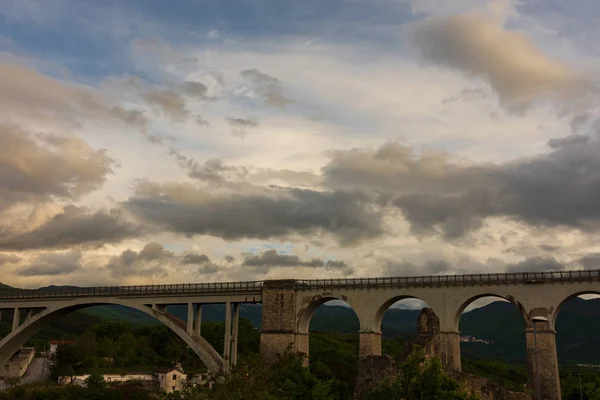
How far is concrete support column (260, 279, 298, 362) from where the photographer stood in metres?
65.4

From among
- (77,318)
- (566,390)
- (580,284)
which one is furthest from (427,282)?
(77,318)

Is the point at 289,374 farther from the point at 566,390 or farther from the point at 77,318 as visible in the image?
the point at 77,318

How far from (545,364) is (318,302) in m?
24.3

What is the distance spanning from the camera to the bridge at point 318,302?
54531mm

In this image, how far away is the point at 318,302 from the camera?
6706 cm

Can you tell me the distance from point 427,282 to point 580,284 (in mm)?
13953

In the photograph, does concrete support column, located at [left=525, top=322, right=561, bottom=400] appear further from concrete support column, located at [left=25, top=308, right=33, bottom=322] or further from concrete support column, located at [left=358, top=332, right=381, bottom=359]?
concrete support column, located at [left=25, top=308, right=33, bottom=322]

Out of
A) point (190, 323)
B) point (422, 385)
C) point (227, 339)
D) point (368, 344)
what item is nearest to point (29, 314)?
point (190, 323)

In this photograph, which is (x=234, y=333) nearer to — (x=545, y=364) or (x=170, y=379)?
(x=170, y=379)

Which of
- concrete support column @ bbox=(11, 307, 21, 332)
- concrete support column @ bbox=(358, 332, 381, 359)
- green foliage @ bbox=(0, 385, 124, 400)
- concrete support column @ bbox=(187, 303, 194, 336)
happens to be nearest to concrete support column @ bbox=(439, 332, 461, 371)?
concrete support column @ bbox=(358, 332, 381, 359)

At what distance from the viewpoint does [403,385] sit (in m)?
35.0

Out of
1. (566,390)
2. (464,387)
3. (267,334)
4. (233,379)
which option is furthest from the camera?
(566,390)

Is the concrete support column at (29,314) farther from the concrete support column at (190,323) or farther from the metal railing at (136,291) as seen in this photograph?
the concrete support column at (190,323)

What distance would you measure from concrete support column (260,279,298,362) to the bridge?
0.11 metres
